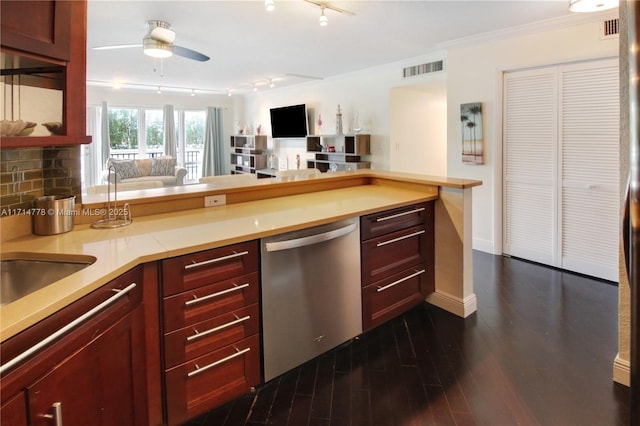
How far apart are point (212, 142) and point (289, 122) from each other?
3.10m

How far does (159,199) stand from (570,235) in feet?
12.4

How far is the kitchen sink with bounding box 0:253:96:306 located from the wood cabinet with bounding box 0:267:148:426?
0.89ft

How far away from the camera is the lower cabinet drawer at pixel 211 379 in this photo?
1669 mm

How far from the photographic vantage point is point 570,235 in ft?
12.6

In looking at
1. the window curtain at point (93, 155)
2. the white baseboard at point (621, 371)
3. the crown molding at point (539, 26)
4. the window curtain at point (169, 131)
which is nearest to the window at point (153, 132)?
the window curtain at point (169, 131)

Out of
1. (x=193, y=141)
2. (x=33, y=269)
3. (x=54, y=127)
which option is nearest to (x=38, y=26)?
(x=54, y=127)

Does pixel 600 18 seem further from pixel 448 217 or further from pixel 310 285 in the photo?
pixel 310 285

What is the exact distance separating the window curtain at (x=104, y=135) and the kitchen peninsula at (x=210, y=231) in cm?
733

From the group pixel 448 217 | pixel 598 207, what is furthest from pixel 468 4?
pixel 598 207

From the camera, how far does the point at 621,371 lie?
205cm

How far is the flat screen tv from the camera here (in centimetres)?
758

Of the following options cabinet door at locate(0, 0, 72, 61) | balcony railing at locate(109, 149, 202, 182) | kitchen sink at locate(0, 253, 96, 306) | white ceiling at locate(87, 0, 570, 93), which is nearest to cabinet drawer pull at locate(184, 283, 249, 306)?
kitchen sink at locate(0, 253, 96, 306)

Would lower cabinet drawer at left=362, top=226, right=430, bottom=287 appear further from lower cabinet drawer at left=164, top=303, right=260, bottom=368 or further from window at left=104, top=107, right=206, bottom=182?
window at left=104, top=107, right=206, bottom=182

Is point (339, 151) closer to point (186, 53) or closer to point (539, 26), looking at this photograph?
point (186, 53)
